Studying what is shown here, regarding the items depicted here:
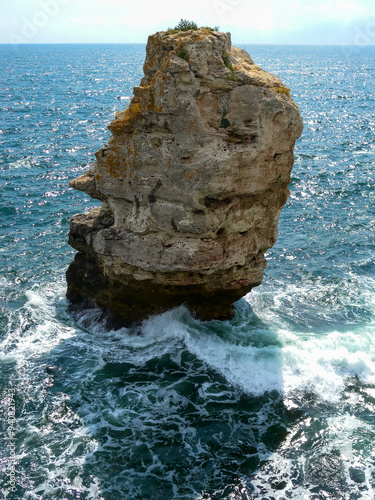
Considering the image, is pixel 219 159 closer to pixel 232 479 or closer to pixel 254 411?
pixel 254 411

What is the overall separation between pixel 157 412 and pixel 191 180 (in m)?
7.51

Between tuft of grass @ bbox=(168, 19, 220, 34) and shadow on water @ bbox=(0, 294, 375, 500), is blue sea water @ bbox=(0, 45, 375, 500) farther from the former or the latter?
tuft of grass @ bbox=(168, 19, 220, 34)

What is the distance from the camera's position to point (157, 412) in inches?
635

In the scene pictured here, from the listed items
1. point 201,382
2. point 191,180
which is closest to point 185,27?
point 191,180

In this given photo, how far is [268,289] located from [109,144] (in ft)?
Result: 32.2

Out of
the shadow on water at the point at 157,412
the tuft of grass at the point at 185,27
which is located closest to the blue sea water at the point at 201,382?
the shadow on water at the point at 157,412

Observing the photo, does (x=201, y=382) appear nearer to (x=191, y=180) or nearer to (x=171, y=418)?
(x=171, y=418)

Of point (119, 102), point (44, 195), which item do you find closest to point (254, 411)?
point (44, 195)

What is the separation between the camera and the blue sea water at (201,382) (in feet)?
45.9

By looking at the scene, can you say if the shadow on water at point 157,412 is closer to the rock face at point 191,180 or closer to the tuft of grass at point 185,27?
the rock face at point 191,180

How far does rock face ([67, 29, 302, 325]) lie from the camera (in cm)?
1653

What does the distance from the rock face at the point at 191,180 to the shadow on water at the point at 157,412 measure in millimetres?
1470

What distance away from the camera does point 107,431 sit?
50.5 ft

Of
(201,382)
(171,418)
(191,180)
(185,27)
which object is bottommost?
(171,418)
